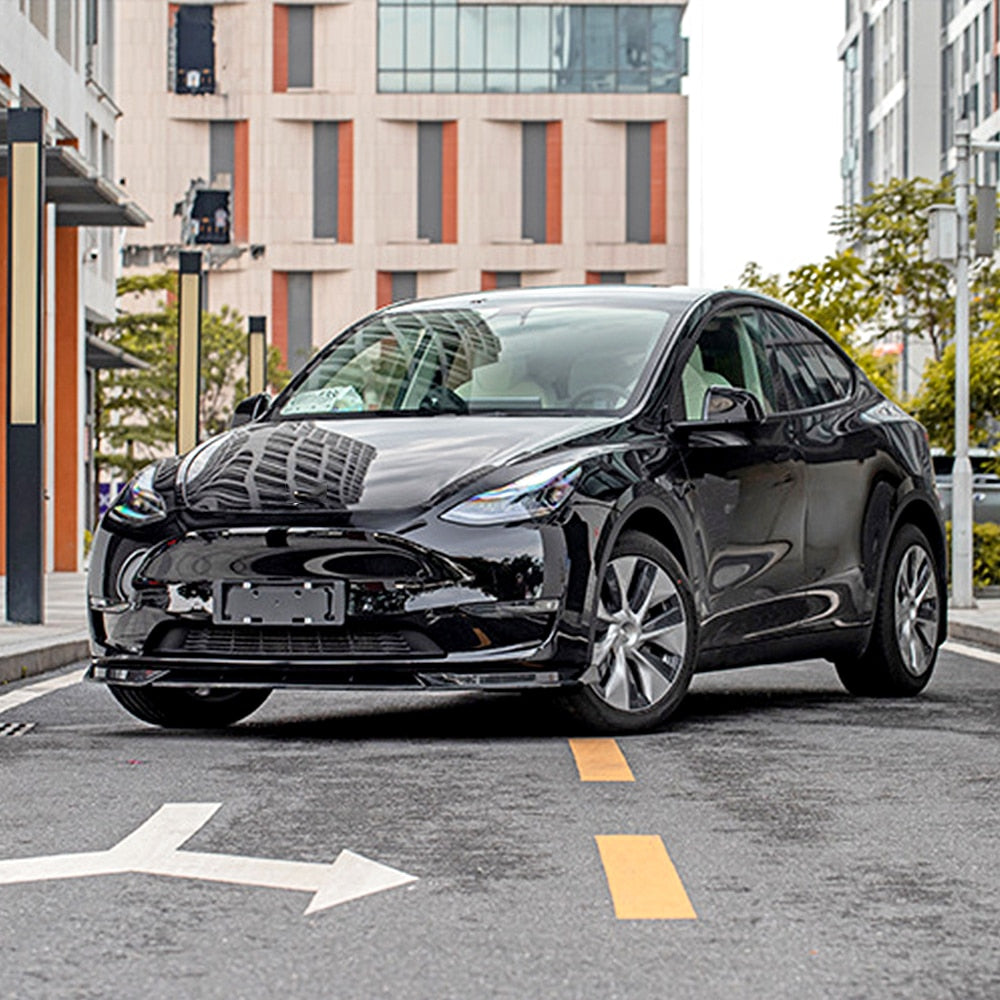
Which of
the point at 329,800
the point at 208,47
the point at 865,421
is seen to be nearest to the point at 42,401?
the point at 865,421

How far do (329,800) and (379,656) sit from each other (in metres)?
1.31

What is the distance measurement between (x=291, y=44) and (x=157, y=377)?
2542cm

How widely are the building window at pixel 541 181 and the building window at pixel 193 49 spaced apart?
1142 cm

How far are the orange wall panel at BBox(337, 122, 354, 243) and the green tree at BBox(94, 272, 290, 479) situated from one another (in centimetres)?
1138

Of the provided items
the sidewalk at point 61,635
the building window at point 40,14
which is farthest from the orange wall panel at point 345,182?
the sidewalk at point 61,635

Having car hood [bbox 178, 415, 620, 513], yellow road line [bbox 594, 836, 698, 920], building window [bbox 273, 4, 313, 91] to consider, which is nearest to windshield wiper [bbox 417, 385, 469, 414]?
car hood [bbox 178, 415, 620, 513]

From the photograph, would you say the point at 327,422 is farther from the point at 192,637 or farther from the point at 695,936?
the point at 695,936

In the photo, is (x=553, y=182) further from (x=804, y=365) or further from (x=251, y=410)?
(x=251, y=410)

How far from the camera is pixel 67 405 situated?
3397cm

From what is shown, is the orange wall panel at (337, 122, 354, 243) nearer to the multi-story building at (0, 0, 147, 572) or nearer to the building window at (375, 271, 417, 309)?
the building window at (375, 271, 417, 309)

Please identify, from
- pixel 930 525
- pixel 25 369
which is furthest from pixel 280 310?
pixel 930 525

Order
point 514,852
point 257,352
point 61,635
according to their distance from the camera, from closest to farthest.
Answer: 1. point 514,852
2. point 61,635
3. point 257,352

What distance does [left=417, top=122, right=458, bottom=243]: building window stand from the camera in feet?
276

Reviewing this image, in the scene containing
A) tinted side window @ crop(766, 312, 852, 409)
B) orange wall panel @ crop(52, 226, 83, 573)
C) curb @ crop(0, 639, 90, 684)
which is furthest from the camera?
orange wall panel @ crop(52, 226, 83, 573)
